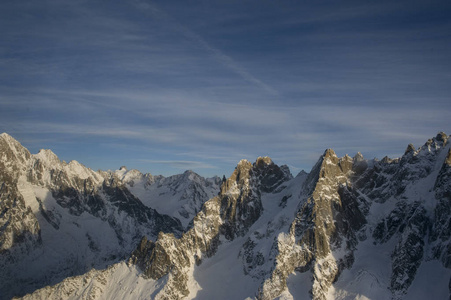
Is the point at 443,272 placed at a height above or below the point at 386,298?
above

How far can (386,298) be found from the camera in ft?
652

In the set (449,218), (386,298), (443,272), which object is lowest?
(386,298)

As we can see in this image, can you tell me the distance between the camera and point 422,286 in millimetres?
194375

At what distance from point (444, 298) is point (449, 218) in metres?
37.7

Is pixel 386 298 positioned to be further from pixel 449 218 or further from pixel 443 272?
pixel 449 218

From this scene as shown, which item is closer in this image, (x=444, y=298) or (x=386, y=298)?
(x=444, y=298)

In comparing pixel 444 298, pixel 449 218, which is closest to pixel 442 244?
pixel 449 218

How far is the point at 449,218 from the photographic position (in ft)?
653

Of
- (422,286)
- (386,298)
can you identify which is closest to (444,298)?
(422,286)

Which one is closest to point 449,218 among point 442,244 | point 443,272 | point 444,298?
point 442,244

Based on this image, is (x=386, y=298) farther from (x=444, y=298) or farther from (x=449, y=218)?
(x=449, y=218)

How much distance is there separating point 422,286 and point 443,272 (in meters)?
11.3

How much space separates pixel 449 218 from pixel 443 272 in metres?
25.3

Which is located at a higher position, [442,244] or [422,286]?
[442,244]
